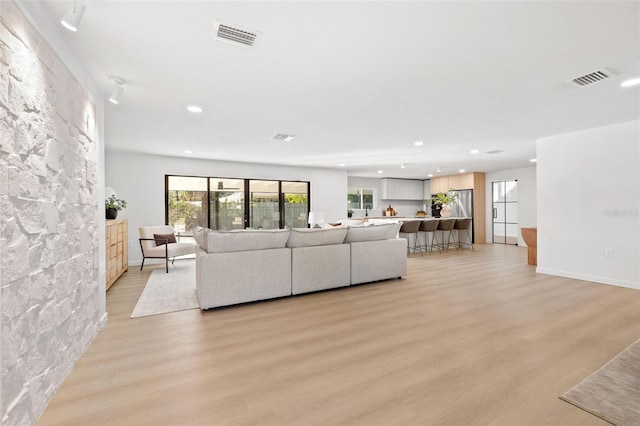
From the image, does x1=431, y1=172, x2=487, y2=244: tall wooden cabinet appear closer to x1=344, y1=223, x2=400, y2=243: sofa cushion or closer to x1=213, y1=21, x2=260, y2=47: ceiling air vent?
x1=344, y1=223, x2=400, y2=243: sofa cushion

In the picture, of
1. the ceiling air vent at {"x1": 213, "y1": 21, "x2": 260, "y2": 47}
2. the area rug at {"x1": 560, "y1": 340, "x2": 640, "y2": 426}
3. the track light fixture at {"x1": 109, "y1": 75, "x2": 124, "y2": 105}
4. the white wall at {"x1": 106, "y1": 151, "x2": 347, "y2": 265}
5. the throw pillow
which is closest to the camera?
the area rug at {"x1": 560, "y1": 340, "x2": 640, "y2": 426}

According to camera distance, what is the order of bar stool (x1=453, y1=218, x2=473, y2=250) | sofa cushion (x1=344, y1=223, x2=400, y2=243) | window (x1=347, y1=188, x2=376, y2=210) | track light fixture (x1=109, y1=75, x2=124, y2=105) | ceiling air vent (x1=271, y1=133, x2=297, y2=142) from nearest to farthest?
track light fixture (x1=109, y1=75, x2=124, y2=105) < sofa cushion (x1=344, y1=223, x2=400, y2=243) < ceiling air vent (x1=271, y1=133, x2=297, y2=142) < bar stool (x1=453, y1=218, x2=473, y2=250) < window (x1=347, y1=188, x2=376, y2=210)

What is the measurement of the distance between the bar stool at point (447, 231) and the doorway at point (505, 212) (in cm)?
229

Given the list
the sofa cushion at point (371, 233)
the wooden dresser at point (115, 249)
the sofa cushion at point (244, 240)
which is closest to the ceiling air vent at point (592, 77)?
the sofa cushion at point (371, 233)

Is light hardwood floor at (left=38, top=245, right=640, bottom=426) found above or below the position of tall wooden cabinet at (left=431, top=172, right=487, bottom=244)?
below

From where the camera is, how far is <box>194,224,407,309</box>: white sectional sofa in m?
3.62

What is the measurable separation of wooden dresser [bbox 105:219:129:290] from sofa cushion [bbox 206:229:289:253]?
191 centimetres

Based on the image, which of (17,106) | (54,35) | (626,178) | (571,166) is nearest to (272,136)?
(54,35)

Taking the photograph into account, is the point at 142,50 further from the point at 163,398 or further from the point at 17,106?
the point at 163,398

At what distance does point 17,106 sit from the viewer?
1.53 meters

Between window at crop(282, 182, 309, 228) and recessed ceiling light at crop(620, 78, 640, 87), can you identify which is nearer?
recessed ceiling light at crop(620, 78, 640, 87)

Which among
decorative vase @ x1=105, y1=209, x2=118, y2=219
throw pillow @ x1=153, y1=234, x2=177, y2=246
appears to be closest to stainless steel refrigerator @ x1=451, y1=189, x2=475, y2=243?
throw pillow @ x1=153, y1=234, x2=177, y2=246

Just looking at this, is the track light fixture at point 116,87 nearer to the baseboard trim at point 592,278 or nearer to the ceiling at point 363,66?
the ceiling at point 363,66

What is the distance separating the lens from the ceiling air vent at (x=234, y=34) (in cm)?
211
